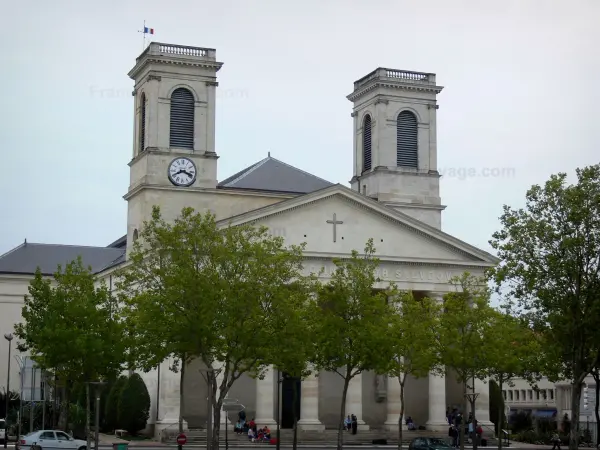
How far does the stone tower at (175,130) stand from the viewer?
7794 centimetres

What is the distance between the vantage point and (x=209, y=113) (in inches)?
3127

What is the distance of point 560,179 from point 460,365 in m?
21.5

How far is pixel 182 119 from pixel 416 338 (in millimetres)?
24985

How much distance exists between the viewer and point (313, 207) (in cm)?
7762

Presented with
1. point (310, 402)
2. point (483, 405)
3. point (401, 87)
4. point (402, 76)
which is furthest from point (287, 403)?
point (402, 76)

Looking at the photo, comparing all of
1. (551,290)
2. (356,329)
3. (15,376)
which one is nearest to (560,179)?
(551,290)

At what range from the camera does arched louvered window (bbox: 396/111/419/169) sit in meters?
85.7

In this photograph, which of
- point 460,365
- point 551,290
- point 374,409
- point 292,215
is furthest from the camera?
point 374,409

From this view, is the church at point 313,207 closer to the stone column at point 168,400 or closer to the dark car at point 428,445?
the stone column at point 168,400

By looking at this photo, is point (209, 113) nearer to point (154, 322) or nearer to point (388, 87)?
point (388, 87)

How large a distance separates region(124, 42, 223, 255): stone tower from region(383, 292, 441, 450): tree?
773 inches

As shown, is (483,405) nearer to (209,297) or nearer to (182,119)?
(182,119)

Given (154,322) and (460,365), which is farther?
(460,365)

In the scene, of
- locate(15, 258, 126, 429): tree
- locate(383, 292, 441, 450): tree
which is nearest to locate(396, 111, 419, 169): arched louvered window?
locate(383, 292, 441, 450): tree
